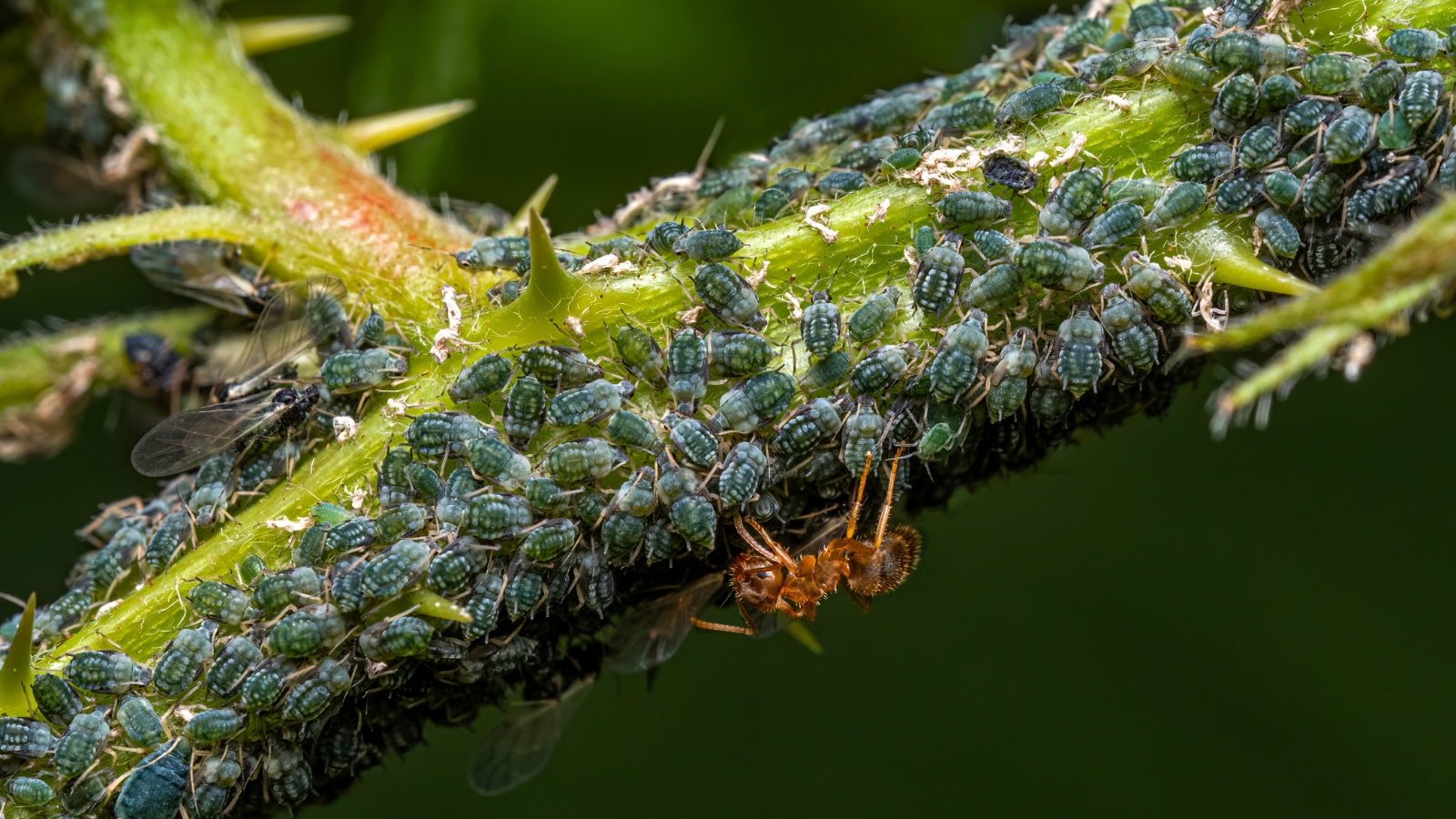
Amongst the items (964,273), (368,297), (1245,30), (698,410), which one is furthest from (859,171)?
(368,297)

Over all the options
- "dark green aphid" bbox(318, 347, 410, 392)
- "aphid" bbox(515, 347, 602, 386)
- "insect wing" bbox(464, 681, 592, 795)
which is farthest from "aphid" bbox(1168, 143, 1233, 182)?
"insect wing" bbox(464, 681, 592, 795)

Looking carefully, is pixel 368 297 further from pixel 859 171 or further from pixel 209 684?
pixel 859 171

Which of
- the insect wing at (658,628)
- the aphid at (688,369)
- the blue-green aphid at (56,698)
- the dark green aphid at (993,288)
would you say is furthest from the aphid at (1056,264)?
the blue-green aphid at (56,698)

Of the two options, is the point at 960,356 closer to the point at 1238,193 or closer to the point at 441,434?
the point at 1238,193

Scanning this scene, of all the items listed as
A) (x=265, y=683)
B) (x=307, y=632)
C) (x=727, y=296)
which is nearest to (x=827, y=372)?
(x=727, y=296)

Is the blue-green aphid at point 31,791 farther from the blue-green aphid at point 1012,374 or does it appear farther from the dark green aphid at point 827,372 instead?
the blue-green aphid at point 1012,374
